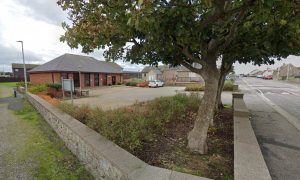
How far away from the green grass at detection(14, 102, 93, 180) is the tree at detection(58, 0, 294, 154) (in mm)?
2894

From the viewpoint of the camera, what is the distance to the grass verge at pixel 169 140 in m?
3.37

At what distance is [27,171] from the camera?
4.23 m

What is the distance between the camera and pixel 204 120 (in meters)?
4.16

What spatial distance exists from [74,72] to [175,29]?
27.4 meters

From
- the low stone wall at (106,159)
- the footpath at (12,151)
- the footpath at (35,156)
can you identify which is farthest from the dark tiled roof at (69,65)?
the low stone wall at (106,159)

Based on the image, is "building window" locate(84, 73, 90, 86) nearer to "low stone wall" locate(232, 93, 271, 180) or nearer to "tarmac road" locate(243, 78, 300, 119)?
"tarmac road" locate(243, 78, 300, 119)

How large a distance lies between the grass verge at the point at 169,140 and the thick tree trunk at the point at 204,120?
0.67ft

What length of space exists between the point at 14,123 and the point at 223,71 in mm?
9922

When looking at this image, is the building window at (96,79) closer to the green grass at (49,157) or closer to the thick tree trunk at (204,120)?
the green grass at (49,157)

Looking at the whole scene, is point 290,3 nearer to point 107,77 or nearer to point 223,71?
point 223,71

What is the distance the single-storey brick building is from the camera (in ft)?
85.3

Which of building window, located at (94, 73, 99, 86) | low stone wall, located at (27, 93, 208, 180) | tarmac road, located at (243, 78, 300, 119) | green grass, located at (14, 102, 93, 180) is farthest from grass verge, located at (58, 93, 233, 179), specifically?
building window, located at (94, 73, 99, 86)

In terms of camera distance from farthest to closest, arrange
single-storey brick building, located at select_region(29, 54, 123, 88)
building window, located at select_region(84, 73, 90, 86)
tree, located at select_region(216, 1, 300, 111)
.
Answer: building window, located at select_region(84, 73, 90, 86) < single-storey brick building, located at select_region(29, 54, 123, 88) < tree, located at select_region(216, 1, 300, 111)

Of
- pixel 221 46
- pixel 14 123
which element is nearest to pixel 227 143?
pixel 221 46
